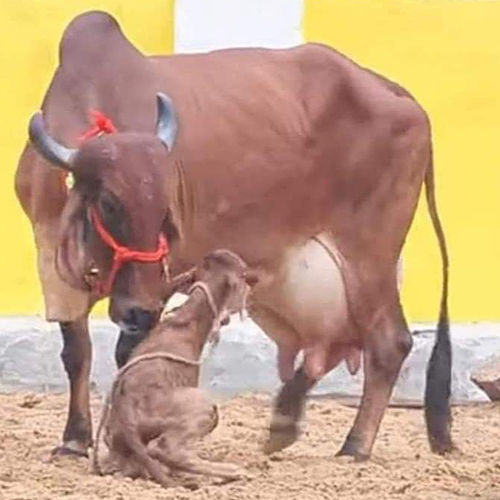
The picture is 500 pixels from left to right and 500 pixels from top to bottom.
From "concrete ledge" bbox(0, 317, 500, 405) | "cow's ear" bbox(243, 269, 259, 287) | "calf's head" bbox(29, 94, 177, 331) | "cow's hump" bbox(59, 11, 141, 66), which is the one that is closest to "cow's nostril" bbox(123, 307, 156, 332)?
"calf's head" bbox(29, 94, 177, 331)

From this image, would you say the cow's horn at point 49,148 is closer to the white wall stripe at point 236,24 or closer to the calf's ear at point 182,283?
the calf's ear at point 182,283

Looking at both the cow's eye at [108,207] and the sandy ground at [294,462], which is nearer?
the sandy ground at [294,462]

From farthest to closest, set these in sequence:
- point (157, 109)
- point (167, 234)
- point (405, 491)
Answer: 1. point (157, 109)
2. point (167, 234)
3. point (405, 491)

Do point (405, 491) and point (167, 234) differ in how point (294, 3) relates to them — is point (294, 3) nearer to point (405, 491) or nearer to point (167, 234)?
point (167, 234)

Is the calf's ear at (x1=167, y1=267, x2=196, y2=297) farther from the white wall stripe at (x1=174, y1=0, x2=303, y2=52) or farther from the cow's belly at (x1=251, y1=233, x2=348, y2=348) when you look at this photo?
the white wall stripe at (x1=174, y1=0, x2=303, y2=52)

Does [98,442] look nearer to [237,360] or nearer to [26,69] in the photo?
[237,360]

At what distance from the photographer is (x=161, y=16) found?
8.62m

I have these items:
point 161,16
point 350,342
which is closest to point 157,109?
point 350,342

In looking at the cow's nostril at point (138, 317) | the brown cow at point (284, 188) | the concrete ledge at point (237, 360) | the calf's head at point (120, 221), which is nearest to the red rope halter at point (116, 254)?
the calf's head at point (120, 221)

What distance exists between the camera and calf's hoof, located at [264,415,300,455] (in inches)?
282

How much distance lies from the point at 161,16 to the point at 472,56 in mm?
1247

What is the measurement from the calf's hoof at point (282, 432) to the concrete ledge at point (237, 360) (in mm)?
1323

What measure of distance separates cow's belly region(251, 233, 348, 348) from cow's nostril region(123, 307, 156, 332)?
1016mm

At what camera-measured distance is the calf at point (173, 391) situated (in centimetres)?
583
